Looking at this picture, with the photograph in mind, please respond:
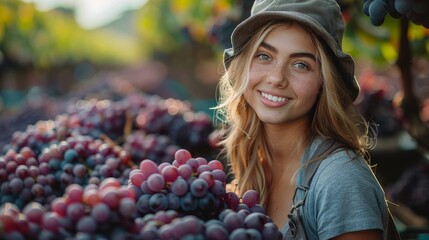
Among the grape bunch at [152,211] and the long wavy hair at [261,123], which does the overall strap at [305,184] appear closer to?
the long wavy hair at [261,123]

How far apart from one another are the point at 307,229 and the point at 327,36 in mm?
712

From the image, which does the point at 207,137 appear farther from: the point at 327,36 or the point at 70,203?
the point at 70,203

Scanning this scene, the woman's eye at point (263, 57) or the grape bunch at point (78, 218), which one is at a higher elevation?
the woman's eye at point (263, 57)

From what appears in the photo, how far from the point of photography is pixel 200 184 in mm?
1549

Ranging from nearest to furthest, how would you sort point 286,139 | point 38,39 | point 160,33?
1. point 286,139
2. point 160,33
3. point 38,39

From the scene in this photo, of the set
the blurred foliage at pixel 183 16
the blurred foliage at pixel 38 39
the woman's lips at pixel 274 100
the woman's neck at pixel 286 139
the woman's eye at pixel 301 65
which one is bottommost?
the woman's neck at pixel 286 139

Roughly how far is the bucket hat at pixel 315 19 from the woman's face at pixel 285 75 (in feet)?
0.21

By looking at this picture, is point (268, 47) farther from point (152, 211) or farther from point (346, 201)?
point (152, 211)

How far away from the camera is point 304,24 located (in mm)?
2080

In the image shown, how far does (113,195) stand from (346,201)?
90 cm

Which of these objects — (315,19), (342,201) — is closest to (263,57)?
(315,19)

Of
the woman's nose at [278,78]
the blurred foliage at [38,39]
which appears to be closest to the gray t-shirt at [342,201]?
the woman's nose at [278,78]

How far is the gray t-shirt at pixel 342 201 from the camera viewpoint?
5.98 feet

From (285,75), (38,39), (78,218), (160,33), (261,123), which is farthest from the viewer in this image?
(38,39)
